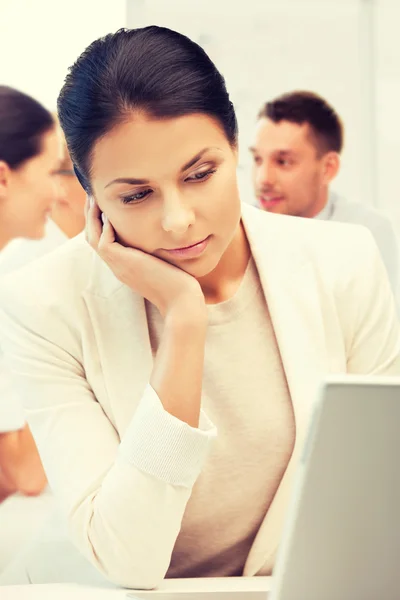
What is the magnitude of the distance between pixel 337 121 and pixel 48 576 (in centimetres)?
205

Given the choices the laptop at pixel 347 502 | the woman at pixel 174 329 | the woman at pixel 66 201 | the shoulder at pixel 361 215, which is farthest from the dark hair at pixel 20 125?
the laptop at pixel 347 502

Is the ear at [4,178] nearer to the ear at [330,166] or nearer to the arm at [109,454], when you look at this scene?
the ear at [330,166]

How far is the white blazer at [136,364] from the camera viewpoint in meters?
1.21

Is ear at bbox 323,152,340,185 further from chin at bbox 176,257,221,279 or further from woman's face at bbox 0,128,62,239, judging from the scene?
chin at bbox 176,257,221,279

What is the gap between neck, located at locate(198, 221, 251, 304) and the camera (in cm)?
150

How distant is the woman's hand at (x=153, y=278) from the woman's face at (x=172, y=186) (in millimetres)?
24

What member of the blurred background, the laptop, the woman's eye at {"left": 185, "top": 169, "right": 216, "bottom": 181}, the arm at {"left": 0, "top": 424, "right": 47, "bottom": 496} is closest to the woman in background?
the blurred background

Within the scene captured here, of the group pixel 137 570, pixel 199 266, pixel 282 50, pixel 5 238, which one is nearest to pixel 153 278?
pixel 199 266

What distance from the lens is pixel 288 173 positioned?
9.60ft

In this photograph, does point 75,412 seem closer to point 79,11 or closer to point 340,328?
point 340,328

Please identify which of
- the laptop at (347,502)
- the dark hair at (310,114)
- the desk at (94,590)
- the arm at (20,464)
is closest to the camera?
the laptop at (347,502)

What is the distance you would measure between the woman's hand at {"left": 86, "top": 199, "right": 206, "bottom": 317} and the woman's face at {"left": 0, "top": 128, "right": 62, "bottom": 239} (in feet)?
4.74

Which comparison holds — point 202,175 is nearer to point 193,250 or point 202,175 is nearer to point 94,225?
point 193,250

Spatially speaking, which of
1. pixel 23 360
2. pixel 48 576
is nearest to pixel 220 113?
pixel 23 360
